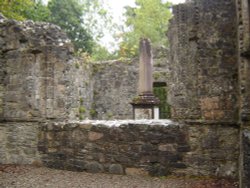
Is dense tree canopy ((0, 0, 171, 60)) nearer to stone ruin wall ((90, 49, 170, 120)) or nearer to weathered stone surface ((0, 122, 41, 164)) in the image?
stone ruin wall ((90, 49, 170, 120))

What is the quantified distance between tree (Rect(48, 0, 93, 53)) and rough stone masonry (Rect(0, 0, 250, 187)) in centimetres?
1780

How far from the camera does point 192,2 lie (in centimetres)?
623

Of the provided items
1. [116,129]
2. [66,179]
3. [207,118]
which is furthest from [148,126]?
[66,179]

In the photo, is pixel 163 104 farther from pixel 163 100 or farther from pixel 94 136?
pixel 94 136

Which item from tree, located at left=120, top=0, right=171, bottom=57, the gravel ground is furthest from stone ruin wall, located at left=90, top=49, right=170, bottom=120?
tree, located at left=120, top=0, right=171, bottom=57

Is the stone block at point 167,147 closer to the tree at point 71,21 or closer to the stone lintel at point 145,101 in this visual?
the stone lintel at point 145,101

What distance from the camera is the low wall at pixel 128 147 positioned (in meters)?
6.02

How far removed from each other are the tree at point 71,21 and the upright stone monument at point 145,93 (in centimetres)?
1413

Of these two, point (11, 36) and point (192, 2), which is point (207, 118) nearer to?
point (192, 2)

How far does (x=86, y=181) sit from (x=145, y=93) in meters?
5.67

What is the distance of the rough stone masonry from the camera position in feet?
19.5

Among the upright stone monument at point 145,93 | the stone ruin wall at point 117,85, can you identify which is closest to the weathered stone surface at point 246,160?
Result: the upright stone monument at point 145,93

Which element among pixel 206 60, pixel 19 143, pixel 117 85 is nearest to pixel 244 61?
pixel 206 60

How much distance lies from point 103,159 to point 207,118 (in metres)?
2.12
